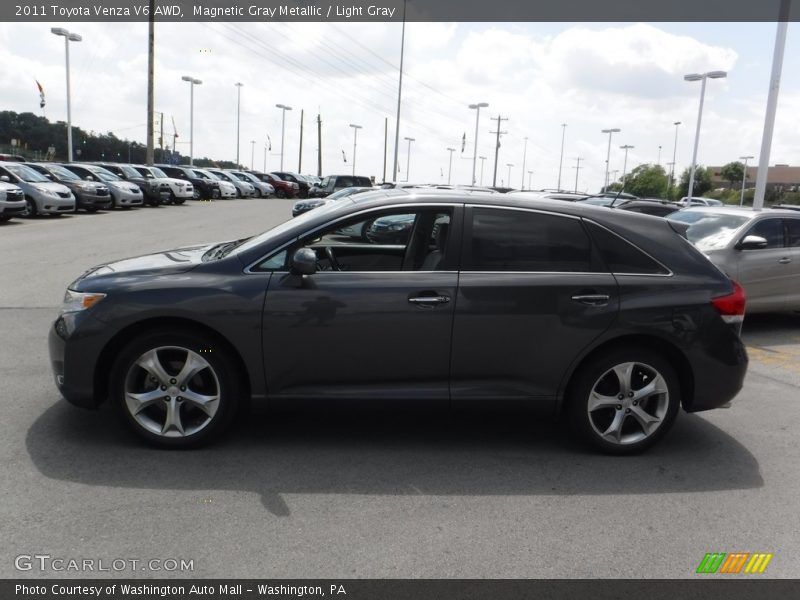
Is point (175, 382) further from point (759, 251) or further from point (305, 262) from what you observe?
point (759, 251)

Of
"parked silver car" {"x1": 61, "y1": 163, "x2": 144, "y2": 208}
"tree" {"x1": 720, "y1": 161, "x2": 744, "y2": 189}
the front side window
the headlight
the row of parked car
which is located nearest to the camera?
the headlight

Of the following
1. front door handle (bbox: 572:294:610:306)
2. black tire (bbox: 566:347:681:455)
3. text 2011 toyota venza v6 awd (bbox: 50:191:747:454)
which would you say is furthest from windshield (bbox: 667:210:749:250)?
front door handle (bbox: 572:294:610:306)

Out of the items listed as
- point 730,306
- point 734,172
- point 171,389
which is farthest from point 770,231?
point 734,172

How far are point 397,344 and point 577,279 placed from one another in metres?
1.22

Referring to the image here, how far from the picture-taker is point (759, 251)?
29.5 ft

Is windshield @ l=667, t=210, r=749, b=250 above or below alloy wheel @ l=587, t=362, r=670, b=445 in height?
above

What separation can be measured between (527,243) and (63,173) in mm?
24083

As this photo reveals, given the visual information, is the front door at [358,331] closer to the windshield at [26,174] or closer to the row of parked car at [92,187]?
the row of parked car at [92,187]

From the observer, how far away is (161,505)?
145 inches

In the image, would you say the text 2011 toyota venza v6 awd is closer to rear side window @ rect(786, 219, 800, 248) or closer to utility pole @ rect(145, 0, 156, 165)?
rear side window @ rect(786, 219, 800, 248)

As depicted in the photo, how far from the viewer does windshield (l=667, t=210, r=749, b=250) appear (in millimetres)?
8992

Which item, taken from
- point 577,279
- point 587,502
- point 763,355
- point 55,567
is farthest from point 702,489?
point 763,355

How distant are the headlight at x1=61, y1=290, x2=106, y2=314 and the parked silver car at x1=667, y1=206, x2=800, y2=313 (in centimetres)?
720
